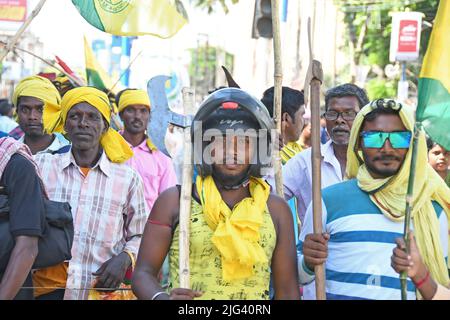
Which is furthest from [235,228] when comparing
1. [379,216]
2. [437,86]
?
[437,86]

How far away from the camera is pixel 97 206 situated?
5324 millimetres

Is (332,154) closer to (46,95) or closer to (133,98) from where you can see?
(46,95)

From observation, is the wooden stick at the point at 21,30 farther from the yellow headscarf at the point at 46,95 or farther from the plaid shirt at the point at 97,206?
the yellow headscarf at the point at 46,95

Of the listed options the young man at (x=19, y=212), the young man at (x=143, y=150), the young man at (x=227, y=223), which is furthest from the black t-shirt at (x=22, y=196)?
the young man at (x=143, y=150)

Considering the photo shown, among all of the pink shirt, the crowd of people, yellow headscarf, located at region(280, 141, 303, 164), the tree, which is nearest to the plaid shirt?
the crowd of people

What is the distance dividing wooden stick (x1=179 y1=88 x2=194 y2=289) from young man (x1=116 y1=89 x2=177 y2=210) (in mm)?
3039

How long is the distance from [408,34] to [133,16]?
1402cm

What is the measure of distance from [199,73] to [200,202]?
6001cm

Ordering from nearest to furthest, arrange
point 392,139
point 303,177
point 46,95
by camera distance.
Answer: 1. point 392,139
2. point 303,177
3. point 46,95

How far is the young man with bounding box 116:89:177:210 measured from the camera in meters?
7.20
